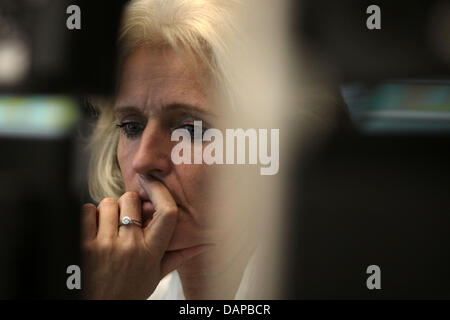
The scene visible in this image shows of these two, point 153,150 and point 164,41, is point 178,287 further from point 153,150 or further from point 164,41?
point 164,41

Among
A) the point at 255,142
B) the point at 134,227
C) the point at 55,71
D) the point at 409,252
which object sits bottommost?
the point at 409,252

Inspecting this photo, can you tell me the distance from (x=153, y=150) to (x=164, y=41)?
29cm

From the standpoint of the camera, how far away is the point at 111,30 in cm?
131

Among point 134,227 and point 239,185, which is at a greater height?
point 239,185

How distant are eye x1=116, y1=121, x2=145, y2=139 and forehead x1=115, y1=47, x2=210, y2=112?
0.15 ft

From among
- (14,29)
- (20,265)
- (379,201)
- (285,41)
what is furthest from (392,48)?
(20,265)

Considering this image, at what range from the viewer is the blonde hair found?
49.4 inches

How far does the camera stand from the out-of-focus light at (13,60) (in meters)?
1.35

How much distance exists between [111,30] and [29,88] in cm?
29

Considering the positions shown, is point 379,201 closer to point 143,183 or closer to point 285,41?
point 285,41

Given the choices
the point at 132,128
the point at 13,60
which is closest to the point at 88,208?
the point at 132,128

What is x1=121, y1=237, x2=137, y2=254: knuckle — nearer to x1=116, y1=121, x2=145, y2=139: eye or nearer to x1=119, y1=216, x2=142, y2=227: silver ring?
x1=119, y1=216, x2=142, y2=227: silver ring

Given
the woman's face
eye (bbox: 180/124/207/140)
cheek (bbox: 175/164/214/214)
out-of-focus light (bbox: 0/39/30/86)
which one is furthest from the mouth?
out-of-focus light (bbox: 0/39/30/86)

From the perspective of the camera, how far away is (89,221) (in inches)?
51.8
